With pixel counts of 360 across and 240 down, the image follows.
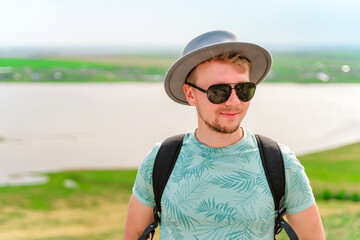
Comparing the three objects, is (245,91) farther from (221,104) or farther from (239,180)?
(239,180)

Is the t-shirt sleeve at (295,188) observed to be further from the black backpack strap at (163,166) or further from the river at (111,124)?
the river at (111,124)

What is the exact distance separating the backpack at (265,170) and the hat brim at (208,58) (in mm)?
288

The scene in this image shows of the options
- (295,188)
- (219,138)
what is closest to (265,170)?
(295,188)

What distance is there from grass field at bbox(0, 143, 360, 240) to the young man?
12.4 metres

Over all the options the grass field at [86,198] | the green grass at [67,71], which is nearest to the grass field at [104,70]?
the green grass at [67,71]

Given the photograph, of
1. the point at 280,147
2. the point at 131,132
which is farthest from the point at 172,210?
the point at 131,132

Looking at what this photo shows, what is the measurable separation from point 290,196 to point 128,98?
76193 millimetres

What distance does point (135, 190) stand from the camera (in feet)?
7.06

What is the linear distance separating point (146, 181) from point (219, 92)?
62 centimetres

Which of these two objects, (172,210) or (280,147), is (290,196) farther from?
(172,210)

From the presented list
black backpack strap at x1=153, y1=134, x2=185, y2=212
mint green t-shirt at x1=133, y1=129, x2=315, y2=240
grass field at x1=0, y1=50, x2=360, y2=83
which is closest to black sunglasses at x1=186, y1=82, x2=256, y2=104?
mint green t-shirt at x1=133, y1=129, x2=315, y2=240

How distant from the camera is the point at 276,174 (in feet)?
6.23

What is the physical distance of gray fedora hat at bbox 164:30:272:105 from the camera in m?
1.91

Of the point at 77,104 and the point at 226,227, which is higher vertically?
the point at 226,227
